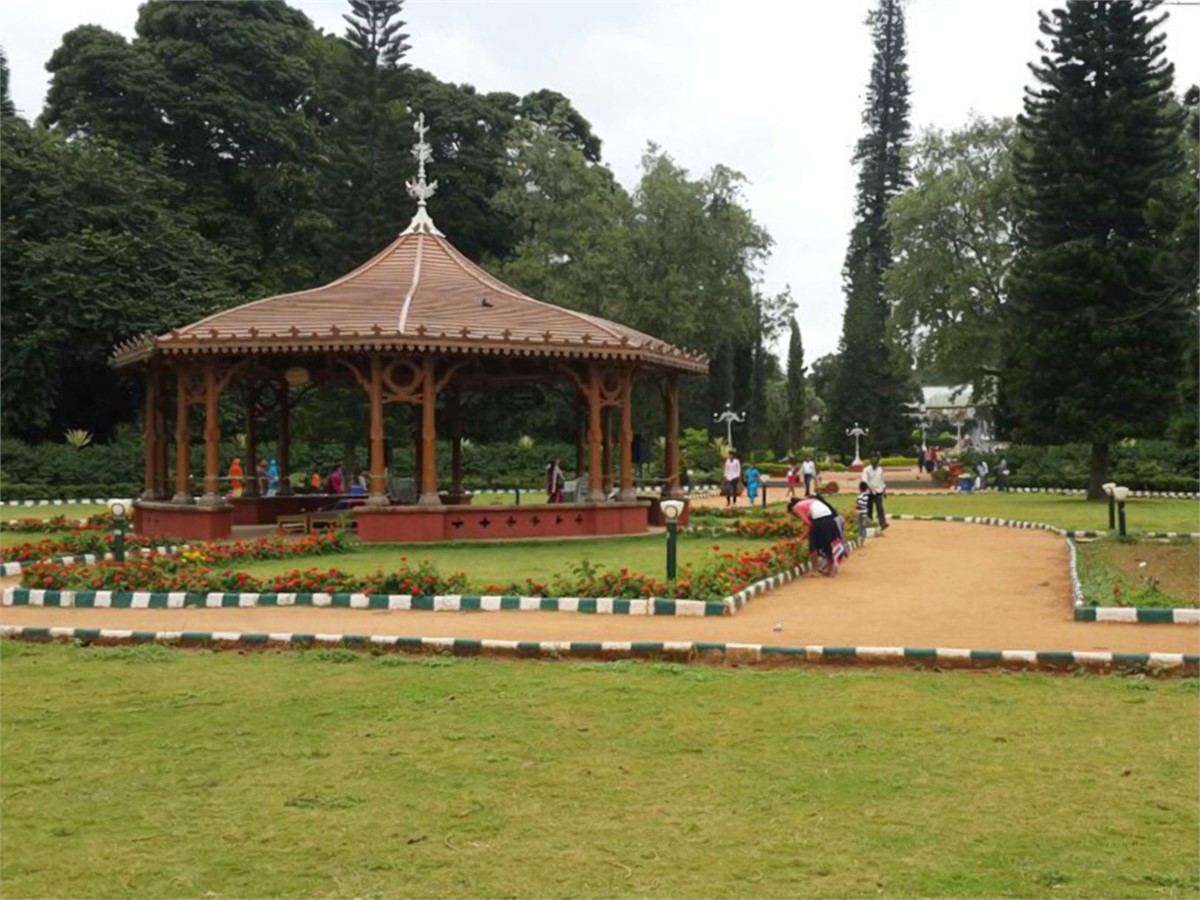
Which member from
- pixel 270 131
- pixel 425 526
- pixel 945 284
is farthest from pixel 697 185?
pixel 425 526

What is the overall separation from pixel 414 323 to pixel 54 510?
50.3 feet

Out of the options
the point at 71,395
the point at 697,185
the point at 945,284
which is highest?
the point at 697,185

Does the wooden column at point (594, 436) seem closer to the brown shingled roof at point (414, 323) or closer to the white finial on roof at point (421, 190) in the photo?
the brown shingled roof at point (414, 323)

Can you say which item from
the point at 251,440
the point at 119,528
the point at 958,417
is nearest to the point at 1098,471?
the point at 251,440

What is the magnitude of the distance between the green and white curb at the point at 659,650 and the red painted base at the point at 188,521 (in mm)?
8795

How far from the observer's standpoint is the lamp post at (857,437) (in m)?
54.1

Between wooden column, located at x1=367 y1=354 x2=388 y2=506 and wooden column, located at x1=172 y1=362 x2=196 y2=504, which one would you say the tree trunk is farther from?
wooden column, located at x1=172 y1=362 x2=196 y2=504

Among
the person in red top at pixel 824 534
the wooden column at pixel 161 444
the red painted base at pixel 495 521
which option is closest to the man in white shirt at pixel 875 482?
the red painted base at pixel 495 521

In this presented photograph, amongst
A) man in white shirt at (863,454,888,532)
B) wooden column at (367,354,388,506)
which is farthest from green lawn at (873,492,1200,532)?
wooden column at (367,354,388,506)

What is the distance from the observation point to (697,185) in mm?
44250

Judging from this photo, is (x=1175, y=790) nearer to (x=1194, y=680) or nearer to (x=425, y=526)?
(x=1194, y=680)

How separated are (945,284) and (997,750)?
37.7 metres

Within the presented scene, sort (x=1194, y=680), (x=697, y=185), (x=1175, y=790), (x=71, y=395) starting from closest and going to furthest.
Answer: (x=1175, y=790) < (x=1194, y=680) < (x=71, y=395) < (x=697, y=185)

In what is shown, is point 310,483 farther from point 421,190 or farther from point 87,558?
point 87,558
